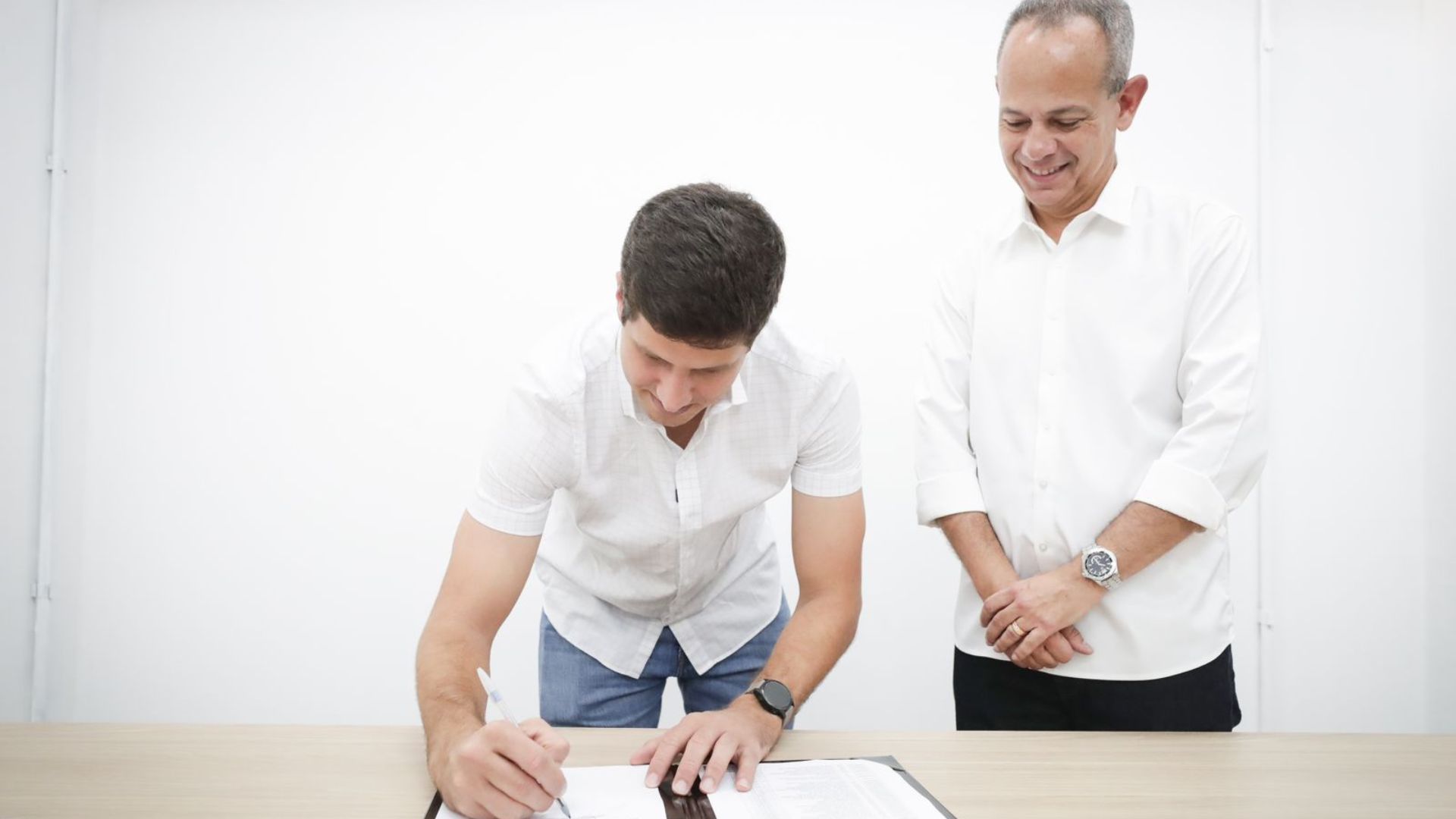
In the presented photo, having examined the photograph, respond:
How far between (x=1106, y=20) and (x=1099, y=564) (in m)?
0.88

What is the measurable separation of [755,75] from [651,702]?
179 cm

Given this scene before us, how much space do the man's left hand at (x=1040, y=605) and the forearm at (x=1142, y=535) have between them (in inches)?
2.4

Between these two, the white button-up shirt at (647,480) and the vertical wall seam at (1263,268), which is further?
the vertical wall seam at (1263,268)

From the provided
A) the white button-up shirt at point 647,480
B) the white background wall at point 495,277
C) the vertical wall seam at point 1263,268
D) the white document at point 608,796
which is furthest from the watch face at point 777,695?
the vertical wall seam at point 1263,268

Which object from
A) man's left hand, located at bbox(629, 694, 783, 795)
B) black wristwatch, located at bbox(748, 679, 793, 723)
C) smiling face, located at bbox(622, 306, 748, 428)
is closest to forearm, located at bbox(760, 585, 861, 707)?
black wristwatch, located at bbox(748, 679, 793, 723)

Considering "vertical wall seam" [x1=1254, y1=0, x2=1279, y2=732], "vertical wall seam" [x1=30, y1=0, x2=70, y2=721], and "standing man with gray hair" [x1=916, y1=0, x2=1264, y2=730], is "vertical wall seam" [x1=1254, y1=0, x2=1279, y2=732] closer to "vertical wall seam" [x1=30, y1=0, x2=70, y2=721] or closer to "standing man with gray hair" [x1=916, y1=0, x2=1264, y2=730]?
"standing man with gray hair" [x1=916, y1=0, x2=1264, y2=730]

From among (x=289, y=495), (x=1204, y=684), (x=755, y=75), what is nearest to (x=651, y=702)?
(x=1204, y=684)

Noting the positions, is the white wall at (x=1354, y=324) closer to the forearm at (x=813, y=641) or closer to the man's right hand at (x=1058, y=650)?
the man's right hand at (x=1058, y=650)

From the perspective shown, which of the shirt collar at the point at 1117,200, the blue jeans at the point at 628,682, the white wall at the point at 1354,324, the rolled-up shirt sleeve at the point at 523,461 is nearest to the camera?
the rolled-up shirt sleeve at the point at 523,461

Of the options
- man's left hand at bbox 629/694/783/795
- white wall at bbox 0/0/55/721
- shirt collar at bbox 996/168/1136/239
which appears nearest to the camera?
man's left hand at bbox 629/694/783/795

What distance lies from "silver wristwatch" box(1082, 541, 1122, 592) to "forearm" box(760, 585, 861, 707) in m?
0.37

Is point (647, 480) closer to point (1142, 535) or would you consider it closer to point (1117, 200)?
point (1142, 535)

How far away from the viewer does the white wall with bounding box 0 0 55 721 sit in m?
2.67

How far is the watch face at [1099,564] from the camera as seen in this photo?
158 cm
